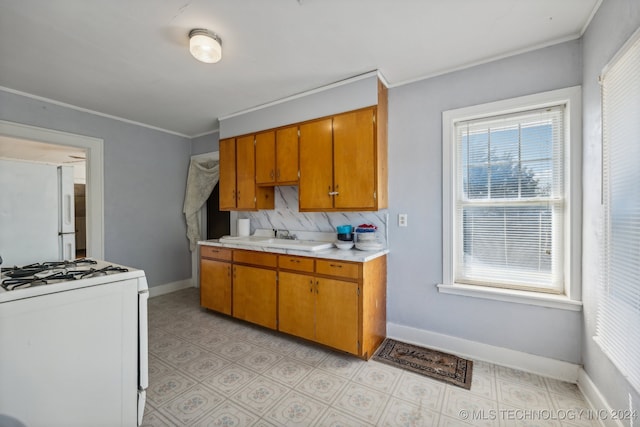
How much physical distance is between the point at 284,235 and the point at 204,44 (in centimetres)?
215

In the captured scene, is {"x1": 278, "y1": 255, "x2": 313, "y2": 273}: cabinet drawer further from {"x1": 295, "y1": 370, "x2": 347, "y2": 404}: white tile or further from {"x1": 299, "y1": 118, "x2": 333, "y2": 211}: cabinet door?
{"x1": 295, "y1": 370, "x2": 347, "y2": 404}: white tile

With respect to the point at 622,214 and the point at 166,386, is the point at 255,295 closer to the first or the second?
the point at 166,386

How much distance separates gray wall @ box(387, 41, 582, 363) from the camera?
2.06 m

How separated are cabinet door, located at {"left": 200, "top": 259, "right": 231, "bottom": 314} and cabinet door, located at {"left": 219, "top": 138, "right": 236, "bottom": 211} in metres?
0.79

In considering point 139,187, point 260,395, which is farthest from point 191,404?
point 139,187

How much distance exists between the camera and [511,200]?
2.26m

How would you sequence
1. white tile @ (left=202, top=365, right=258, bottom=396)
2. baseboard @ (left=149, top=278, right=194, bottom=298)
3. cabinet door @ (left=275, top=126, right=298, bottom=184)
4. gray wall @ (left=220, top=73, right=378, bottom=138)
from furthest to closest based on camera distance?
1. baseboard @ (left=149, top=278, right=194, bottom=298)
2. cabinet door @ (left=275, top=126, right=298, bottom=184)
3. gray wall @ (left=220, top=73, right=378, bottom=138)
4. white tile @ (left=202, top=365, right=258, bottom=396)

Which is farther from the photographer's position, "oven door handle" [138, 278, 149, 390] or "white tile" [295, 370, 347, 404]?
"white tile" [295, 370, 347, 404]

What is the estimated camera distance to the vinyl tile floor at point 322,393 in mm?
1685

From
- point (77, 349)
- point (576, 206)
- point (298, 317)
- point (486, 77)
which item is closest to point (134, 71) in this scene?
point (77, 349)

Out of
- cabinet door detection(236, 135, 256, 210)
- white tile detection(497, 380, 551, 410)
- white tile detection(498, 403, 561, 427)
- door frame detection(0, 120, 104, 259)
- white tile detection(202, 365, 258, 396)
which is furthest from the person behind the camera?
door frame detection(0, 120, 104, 259)

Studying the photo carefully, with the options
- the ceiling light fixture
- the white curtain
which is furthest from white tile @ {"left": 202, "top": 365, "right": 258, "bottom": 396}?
the white curtain

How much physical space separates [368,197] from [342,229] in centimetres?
47

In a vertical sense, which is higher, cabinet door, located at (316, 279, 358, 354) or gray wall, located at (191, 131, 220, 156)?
gray wall, located at (191, 131, 220, 156)
